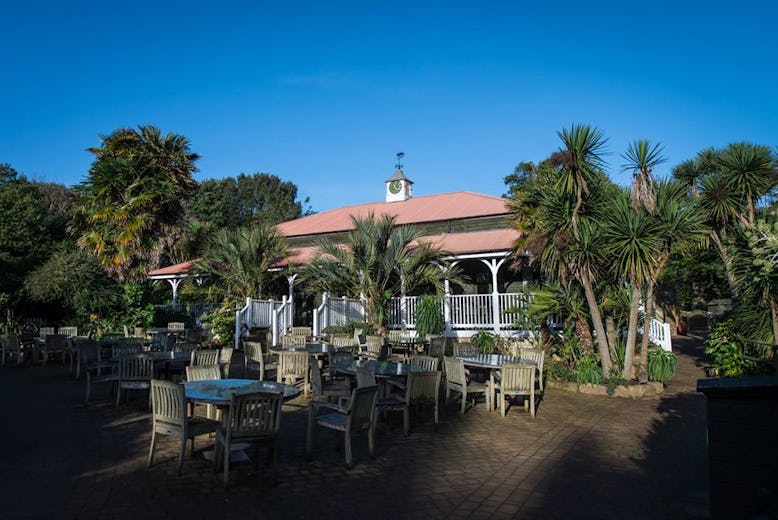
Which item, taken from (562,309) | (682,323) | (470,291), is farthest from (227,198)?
(562,309)

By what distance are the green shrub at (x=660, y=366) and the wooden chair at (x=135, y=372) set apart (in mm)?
10467

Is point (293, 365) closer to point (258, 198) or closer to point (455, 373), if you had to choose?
point (455, 373)

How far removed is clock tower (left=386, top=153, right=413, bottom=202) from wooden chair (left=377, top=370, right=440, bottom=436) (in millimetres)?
21124

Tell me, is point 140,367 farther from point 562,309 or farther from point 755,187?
point 755,187

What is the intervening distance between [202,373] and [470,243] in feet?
45.8

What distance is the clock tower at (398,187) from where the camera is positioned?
28812 mm

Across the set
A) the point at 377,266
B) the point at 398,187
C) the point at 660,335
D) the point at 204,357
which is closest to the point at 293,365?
the point at 204,357

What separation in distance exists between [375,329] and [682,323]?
22129mm

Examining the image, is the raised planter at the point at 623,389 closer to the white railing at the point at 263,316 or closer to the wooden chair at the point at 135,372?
the wooden chair at the point at 135,372

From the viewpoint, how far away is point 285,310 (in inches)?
797

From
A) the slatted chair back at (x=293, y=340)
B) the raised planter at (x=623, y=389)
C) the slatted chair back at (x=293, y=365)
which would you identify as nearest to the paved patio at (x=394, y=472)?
the slatted chair back at (x=293, y=365)

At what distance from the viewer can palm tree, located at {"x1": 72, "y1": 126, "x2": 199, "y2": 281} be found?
21016mm

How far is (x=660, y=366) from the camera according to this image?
12.3m

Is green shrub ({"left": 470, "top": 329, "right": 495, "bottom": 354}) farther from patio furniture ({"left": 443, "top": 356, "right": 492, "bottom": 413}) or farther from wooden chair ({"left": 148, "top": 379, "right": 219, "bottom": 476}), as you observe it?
wooden chair ({"left": 148, "top": 379, "right": 219, "bottom": 476})
